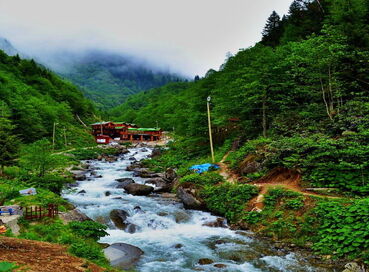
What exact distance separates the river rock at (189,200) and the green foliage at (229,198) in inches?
26.9

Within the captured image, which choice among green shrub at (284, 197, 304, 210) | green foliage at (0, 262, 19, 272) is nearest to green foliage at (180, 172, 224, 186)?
green shrub at (284, 197, 304, 210)

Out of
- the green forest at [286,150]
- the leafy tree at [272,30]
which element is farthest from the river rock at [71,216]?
the leafy tree at [272,30]

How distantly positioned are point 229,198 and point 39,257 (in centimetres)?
1250

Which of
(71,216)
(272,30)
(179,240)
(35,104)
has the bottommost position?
(179,240)

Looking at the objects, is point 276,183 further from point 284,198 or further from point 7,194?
point 7,194

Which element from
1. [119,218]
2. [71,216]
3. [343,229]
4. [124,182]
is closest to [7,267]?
[71,216]

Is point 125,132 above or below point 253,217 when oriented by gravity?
above

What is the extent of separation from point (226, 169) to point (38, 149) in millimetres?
16119

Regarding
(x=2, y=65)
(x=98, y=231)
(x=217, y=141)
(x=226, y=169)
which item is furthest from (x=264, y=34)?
(x=2, y=65)

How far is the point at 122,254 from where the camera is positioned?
1278cm

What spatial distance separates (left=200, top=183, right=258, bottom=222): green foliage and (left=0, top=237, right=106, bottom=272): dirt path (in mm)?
10406

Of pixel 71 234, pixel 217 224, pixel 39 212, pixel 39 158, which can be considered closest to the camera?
pixel 71 234

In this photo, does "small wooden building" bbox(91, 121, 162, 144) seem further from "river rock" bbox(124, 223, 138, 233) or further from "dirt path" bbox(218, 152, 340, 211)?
"river rock" bbox(124, 223, 138, 233)

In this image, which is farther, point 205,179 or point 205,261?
point 205,179
